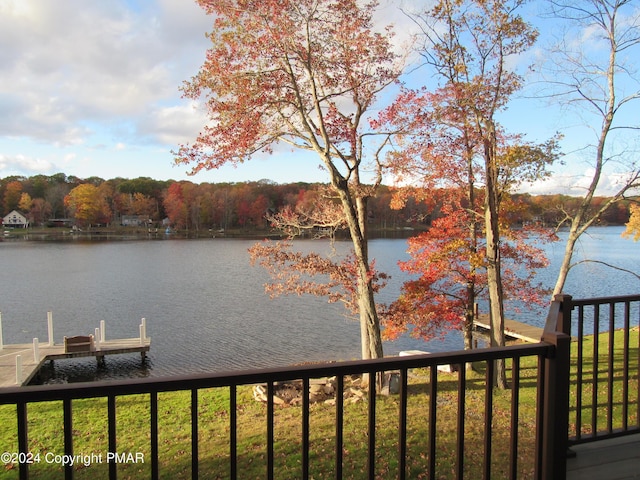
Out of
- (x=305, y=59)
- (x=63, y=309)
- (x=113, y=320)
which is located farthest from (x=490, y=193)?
(x=63, y=309)

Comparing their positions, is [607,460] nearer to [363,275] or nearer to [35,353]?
[363,275]

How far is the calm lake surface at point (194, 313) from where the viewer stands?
13562mm

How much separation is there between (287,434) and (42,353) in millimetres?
9569

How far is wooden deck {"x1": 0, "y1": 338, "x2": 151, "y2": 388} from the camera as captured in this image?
11109mm

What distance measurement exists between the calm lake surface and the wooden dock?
3.38 feet

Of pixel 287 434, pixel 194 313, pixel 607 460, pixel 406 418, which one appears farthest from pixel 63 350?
pixel 607 460

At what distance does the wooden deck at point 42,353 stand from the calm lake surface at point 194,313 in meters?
0.53

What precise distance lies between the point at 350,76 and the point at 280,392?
6.09 m

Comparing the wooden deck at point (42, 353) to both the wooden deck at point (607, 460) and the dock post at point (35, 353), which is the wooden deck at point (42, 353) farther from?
the wooden deck at point (607, 460)

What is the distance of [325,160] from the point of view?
8.38 meters

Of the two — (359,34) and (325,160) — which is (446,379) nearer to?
(325,160)

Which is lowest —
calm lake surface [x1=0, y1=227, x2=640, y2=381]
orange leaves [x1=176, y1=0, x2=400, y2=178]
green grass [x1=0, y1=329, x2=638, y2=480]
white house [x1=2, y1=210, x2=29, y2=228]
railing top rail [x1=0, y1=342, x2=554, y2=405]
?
calm lake surface [x1=0, y1=227, x2=640, y2=381]

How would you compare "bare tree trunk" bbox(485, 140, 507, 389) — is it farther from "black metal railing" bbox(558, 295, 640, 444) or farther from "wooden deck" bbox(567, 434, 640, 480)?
"wooden deck" bbox(567, 434, 640, 480)

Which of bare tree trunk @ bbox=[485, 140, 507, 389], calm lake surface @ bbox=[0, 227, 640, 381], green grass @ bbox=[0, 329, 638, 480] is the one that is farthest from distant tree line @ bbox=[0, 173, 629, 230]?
green grass @ bbox=[0, 329, 638, 480]
